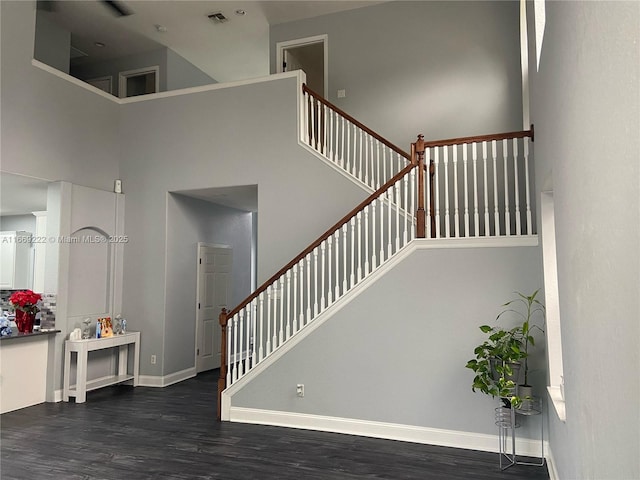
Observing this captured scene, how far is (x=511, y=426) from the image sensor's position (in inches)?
148

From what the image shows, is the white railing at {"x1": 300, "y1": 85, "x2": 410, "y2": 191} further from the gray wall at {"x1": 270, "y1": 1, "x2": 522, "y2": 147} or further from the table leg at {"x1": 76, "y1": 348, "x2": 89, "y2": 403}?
the table leg at {"x1": 76, "y1": 348, "x2": 89, "y2": 403}

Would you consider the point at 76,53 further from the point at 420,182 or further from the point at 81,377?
the point at 420,182

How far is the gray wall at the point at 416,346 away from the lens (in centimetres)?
414

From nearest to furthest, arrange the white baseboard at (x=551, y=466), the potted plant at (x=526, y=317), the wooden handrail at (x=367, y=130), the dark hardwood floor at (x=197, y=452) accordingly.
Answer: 1. the white baseboard at (x=551, y=466)
2. the dark hardwood floor at (x=197, y=452)
3. the potted plant at (x=526, y=317)
4. the wooden handrail at (x=367, y=130)

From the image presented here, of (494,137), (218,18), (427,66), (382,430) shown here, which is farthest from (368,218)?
(218,18)

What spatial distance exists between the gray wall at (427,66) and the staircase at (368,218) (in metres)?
0.70

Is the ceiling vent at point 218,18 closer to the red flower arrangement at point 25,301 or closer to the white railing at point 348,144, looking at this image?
the white railing at point 348,144

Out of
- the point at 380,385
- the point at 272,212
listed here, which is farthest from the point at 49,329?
the point at 380,385

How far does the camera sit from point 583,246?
1879 mm

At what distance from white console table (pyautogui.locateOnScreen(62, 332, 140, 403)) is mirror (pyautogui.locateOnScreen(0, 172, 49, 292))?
5.92ft

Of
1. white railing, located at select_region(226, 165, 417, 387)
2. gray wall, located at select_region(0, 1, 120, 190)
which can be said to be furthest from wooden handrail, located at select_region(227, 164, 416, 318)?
gray wall, located at select_region(0, 1, 120, 190)

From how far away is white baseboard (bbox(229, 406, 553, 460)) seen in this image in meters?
4.03

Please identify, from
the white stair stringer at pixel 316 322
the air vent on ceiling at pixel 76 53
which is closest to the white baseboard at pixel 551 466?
the white stair stringer at pixel 316 322

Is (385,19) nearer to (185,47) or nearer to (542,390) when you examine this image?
(185,47)
